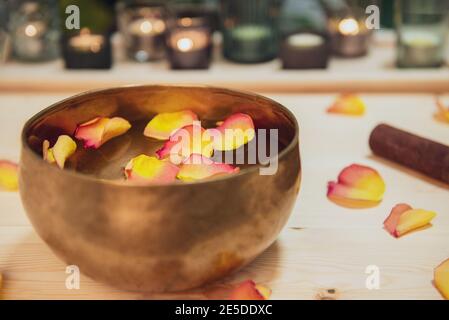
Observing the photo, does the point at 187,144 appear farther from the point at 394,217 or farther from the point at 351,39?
the point at 351,39

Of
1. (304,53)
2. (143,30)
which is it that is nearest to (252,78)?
(304,53)

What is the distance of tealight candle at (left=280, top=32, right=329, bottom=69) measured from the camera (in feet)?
4.17

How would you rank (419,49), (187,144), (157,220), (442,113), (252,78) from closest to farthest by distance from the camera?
1. (157,220)
2. (187,144)
3. (442,113)
4. (252,78)
5. (419,49)

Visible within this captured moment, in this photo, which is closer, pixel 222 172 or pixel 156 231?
pixel 156 231

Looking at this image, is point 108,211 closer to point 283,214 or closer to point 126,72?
point 283,214

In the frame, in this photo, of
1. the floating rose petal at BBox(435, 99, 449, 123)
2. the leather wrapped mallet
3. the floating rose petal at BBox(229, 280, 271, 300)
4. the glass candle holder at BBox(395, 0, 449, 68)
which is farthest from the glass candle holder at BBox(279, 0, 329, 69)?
the floating rose petal at BBox(229, 280, 271, 300)

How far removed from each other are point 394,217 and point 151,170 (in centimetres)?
30

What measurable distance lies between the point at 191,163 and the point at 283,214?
0.12 m

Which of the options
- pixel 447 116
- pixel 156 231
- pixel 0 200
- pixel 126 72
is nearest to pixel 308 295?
pixel 156 231

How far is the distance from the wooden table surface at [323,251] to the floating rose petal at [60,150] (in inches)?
3.8

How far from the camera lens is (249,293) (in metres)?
0.59

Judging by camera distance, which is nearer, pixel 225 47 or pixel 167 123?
pixel 167 123

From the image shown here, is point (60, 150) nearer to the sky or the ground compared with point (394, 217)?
nearer to the sky
